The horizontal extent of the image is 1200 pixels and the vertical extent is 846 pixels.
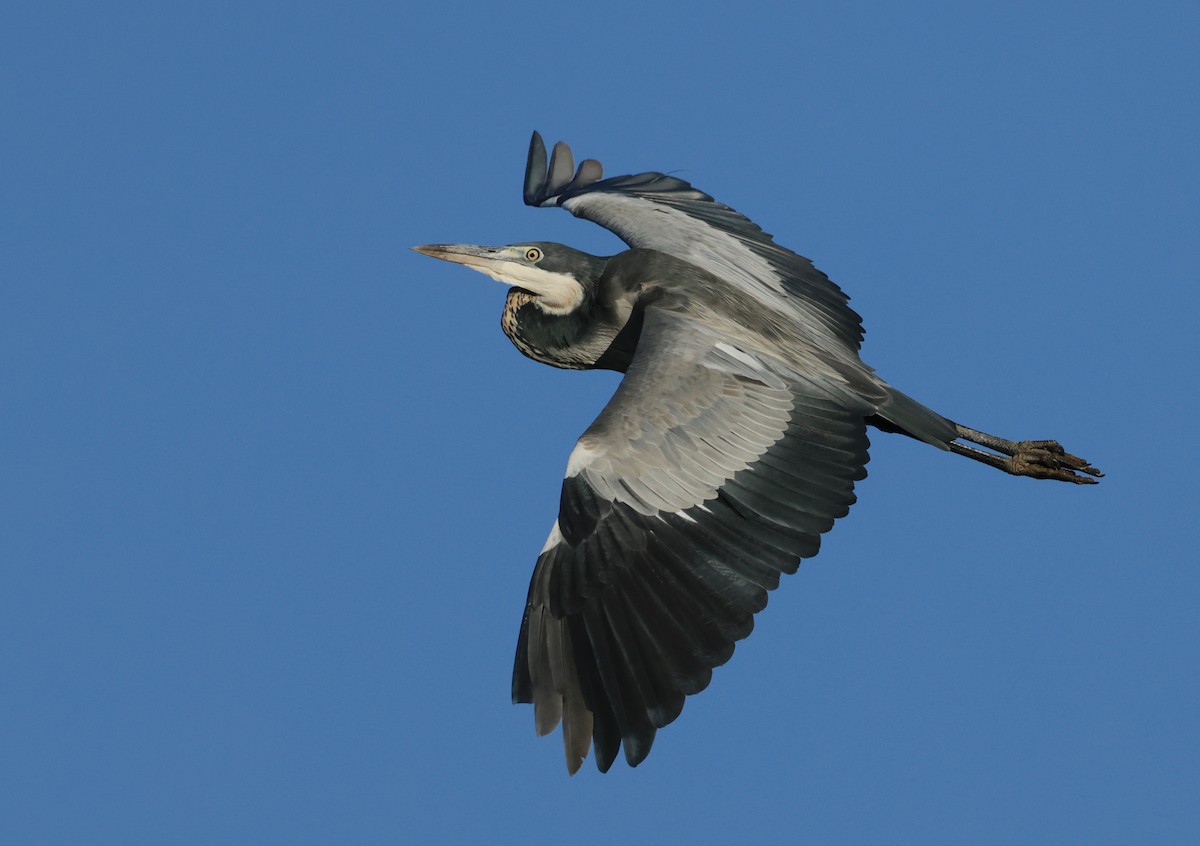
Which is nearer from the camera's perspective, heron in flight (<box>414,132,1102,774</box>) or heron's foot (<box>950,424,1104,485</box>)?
heron in flight (<box>414,132,1102,774</box>)

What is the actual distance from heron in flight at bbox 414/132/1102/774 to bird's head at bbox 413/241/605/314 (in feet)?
0.04

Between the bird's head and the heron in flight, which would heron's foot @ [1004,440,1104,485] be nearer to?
the heron in flight

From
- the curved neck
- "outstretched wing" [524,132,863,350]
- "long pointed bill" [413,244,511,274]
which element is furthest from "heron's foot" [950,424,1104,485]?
"long pointed bill" [413,244,511,274]

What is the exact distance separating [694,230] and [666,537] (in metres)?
3.85

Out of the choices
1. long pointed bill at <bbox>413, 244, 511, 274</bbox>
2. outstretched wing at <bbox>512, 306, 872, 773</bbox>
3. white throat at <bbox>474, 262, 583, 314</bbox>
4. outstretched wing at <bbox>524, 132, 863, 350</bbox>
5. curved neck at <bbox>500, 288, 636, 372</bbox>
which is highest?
outstretched wing at <bbox>524, 132, 863, 350</bbox>

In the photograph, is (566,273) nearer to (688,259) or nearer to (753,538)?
(688,259)

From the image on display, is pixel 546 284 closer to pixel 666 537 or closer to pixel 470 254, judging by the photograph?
pixel 470 254

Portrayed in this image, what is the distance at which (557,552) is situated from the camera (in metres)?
8.56

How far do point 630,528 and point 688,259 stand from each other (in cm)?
310

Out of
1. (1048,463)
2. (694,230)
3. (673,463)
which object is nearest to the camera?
(673,463)

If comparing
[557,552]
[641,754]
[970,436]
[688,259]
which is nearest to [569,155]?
[688,259]

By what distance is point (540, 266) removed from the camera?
10.6m

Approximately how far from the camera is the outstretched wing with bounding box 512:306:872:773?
8102 mm

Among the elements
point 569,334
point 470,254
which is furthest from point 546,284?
point 470,254
